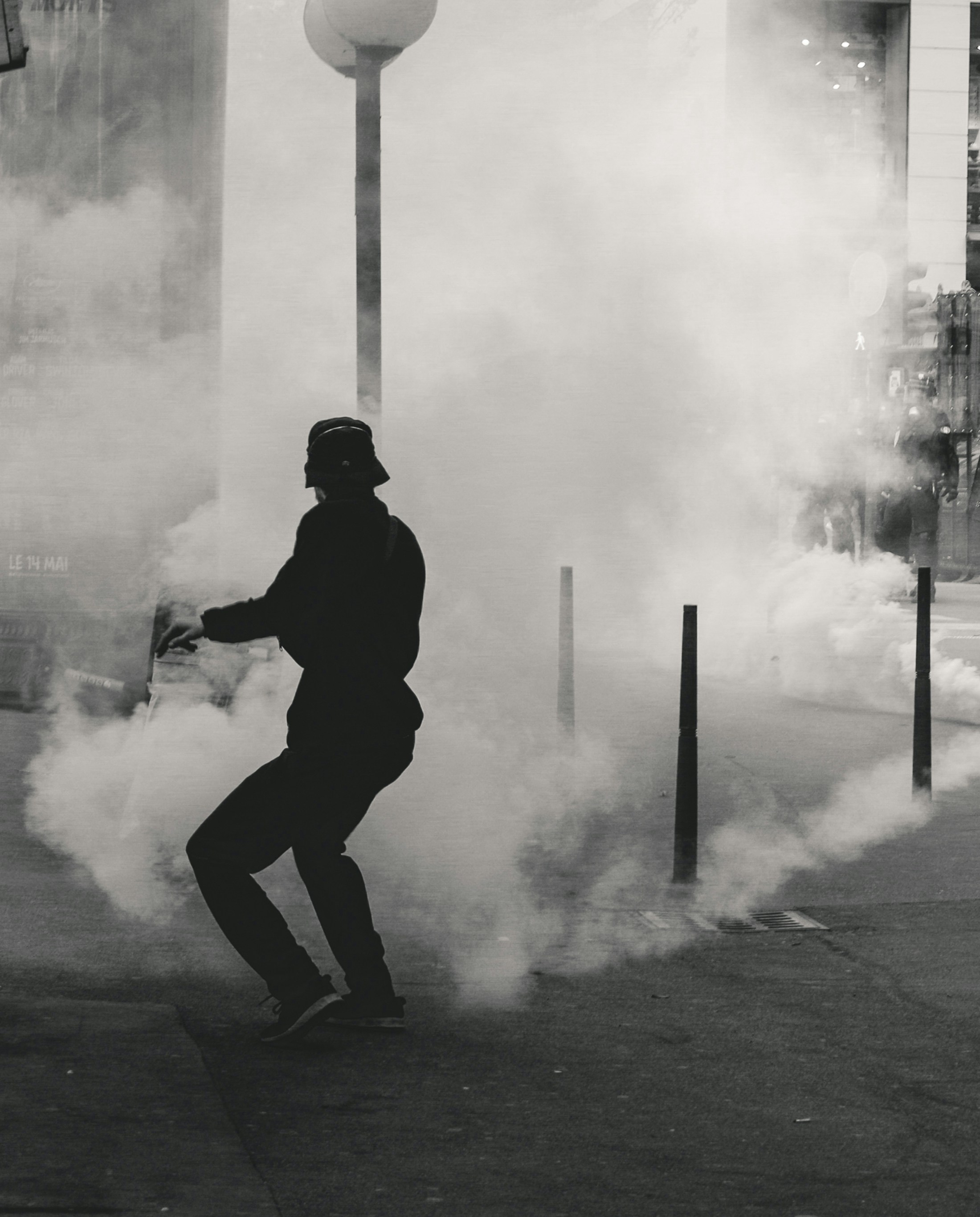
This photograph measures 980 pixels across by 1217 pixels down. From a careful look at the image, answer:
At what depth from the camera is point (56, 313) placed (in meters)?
7.87

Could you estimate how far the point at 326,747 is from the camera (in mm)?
3570

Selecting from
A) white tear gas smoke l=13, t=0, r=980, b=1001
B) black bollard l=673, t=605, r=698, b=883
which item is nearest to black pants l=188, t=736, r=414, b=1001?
white tear gas smoke l=13, t=0, r=980, b=1001

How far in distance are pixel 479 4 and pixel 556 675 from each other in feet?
11.6

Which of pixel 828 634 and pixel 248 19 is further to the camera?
pixel 828 634

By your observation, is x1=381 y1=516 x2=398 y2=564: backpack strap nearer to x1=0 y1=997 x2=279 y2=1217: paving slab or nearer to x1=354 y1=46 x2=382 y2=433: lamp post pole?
x1=0 y1=997 x2=279 y2=1217: paving slab

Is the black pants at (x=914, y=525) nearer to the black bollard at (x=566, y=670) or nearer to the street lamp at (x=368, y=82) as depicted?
the black bollard at (x=566, y=670)

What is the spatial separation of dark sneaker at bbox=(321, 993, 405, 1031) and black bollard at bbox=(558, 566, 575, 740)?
331 centimetres

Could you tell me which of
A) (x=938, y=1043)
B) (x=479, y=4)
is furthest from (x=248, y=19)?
(x=938, y=1043)

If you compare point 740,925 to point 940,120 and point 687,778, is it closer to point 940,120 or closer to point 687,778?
point 687,778

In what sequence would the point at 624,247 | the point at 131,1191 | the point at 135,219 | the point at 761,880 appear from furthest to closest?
the point at 624,247 < the point at 135,219 < the point at 761,880 < the point at 131,1191

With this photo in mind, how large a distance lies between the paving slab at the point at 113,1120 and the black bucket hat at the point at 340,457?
1209 millimetres

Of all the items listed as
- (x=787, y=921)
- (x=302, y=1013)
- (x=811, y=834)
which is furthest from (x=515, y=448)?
(x=302, y=1013)

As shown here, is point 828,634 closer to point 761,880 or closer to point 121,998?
point 761,880

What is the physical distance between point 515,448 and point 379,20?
3262 mm
